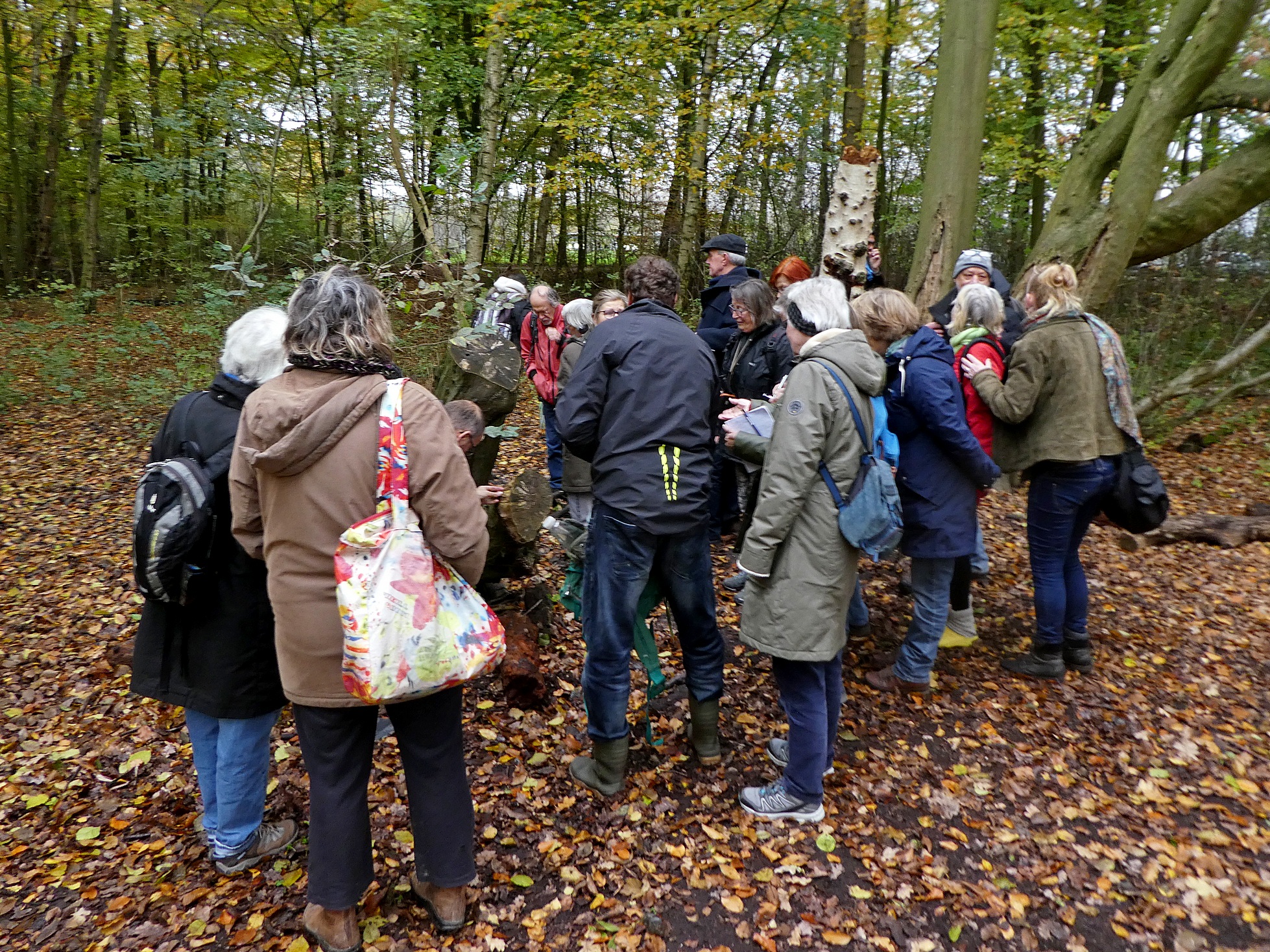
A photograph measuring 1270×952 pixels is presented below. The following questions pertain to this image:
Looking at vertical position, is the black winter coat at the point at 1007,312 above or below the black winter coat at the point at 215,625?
above

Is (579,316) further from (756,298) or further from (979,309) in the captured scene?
(979,309)

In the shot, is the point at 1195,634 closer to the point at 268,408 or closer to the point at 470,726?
the point at 470,726

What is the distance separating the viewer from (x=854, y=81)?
11922 millimetres

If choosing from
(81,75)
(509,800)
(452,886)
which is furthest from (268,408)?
(81,75)

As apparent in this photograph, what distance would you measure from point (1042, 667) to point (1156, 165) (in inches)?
212

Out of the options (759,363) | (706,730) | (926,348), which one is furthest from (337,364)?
(759,363)

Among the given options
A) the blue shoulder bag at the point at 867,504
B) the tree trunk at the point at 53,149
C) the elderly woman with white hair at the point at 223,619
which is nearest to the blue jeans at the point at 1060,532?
the blue shoulder bag at the point at 867,504

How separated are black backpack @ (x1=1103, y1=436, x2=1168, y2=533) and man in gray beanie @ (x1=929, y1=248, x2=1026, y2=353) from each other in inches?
40.6

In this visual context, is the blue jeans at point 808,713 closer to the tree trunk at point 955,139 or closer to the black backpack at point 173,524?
the black backpack at point 173,524

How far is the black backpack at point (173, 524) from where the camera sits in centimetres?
250

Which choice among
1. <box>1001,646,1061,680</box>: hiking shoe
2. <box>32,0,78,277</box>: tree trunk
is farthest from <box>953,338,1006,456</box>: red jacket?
<box>32,0,78,277</box>: tree trunk

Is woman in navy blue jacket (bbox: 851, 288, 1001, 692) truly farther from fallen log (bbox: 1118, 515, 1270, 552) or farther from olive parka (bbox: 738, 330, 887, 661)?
fallen log (bbox: 1118, 515, 1270, 552)

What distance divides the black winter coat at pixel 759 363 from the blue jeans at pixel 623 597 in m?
2.01

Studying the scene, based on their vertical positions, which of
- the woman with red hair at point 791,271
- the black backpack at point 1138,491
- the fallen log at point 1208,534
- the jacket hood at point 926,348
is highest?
the woman with red hair at point 791,271
